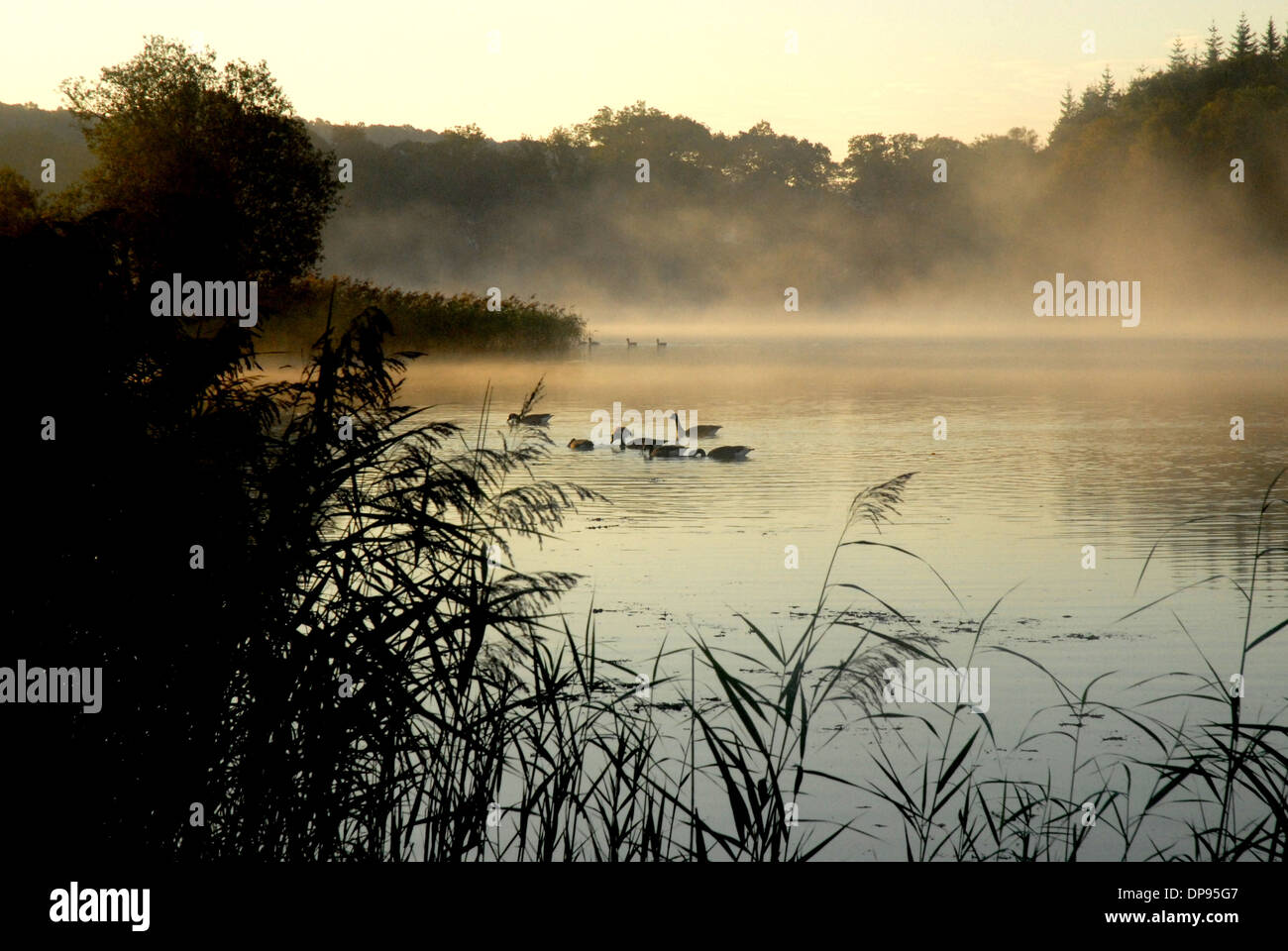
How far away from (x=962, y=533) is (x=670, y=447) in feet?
14.8

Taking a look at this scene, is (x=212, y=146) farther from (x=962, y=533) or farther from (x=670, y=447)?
(x=962, y=533)

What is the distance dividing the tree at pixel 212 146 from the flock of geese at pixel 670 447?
1595 centimetres

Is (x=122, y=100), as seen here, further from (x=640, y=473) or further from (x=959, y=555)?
(x=959, y=555)

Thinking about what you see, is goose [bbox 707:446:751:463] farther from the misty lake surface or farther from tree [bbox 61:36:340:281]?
tree [bbox 61:36:340:281]

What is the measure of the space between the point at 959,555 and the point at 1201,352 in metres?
29.6

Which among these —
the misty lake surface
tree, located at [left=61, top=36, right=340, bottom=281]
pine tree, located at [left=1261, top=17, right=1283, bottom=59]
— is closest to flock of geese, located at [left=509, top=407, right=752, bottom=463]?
the misty lake surface

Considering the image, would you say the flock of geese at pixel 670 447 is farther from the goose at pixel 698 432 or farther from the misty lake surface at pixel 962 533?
the misty lake surface at pixel 962 533

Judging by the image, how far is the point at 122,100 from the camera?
28.9 m

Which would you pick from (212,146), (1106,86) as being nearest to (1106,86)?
(1106,86)

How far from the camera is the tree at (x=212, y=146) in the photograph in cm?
2684

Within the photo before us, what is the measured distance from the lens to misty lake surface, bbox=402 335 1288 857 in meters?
5.36

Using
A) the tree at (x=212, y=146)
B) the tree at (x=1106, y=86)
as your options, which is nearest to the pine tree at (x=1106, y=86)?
the tree at (x=1106, y=86)
